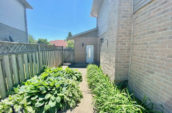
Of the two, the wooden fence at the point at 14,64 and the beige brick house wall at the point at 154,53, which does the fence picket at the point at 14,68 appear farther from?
the beige brick house wall at the point at 154,53

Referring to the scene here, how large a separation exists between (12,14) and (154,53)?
10.0 meters

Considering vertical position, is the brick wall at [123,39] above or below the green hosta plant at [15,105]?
above

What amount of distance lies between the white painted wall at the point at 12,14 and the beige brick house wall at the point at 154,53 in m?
8.75

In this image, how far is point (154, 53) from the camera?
5.99 ft

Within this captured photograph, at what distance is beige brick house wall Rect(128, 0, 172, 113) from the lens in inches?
59.4

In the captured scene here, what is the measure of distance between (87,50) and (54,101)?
7.58 metres

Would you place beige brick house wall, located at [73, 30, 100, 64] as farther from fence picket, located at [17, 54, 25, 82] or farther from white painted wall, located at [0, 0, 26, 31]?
fence picket, located at [17, 54, 25, 82]

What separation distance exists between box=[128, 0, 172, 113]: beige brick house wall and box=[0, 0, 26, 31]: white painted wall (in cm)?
875

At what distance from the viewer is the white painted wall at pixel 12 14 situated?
18.9 ft

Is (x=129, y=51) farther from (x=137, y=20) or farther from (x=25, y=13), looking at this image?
(x=25, y=13)

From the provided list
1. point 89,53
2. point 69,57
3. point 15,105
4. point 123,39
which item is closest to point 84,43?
point 89,53

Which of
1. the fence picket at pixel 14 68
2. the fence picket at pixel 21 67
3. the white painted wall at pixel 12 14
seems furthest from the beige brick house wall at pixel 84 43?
the fence picket at pixel 14 68

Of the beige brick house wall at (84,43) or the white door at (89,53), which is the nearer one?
the beige brick house wall at (84,43)

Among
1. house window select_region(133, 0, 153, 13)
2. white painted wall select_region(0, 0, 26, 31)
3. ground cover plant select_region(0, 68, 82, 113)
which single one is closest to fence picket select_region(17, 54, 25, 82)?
ground cover plant select_region(0, 68, 82, 113)
